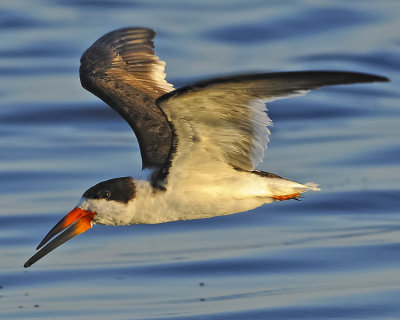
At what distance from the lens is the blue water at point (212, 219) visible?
1313cm

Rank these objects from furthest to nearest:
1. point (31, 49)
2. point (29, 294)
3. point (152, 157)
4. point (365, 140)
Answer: point (31, 49) < point (365, 140) < point (29, 294) < point (152, 157)

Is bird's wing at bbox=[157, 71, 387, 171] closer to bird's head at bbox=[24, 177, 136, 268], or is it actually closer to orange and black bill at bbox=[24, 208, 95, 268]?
bird's head at bbox=[24, 177, 136, 268]

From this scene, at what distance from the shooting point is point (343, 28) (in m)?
24.1

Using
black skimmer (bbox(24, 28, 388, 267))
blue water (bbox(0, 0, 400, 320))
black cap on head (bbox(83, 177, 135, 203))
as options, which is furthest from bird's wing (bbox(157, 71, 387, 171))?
blue water (bbox(0, 0, 400, 320))

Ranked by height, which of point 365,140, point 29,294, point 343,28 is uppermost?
point 343,28

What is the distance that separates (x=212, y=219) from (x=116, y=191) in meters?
6.47

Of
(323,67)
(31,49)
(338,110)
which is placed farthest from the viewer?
(31,49)

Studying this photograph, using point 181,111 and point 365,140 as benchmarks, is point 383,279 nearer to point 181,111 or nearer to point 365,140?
point 365,140

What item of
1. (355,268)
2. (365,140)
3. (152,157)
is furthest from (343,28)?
(152,157)

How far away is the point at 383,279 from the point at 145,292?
2866 mm

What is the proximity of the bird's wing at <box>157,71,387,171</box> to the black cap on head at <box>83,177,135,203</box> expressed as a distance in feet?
1.61

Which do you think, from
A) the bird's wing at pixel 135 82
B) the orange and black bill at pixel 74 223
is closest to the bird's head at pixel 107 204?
the orange and black bill at pixel 74 223

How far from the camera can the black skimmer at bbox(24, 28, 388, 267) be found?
7423 mm

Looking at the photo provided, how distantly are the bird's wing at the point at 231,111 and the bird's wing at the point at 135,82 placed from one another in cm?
58
